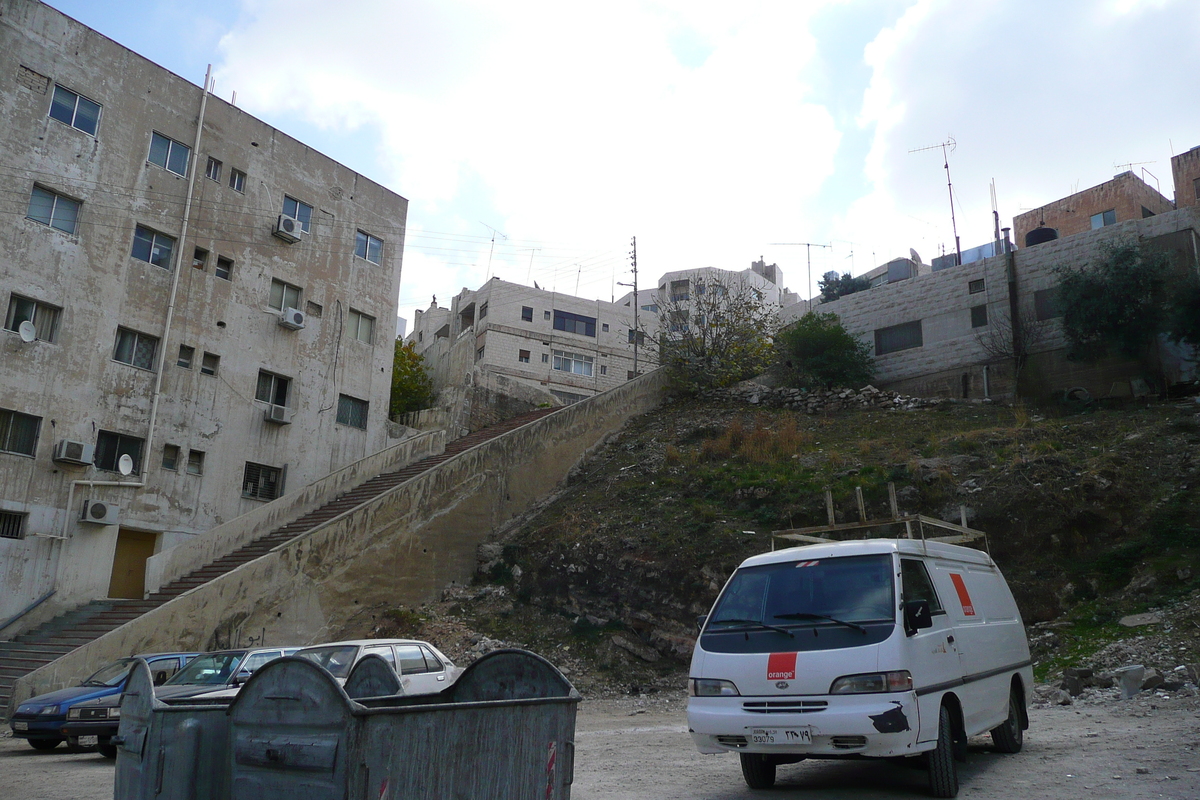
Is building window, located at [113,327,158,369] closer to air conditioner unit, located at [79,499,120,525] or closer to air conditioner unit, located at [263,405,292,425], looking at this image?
air conditioner unit, located at [263,405,292,425]

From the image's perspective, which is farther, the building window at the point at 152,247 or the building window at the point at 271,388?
the building window at the point at 271,388

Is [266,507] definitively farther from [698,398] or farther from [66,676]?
[698,398]

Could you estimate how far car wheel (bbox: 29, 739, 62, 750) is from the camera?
1124 cm

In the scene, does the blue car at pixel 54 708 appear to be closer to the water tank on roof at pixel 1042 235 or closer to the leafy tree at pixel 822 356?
the leafy tree at pixel 822 356

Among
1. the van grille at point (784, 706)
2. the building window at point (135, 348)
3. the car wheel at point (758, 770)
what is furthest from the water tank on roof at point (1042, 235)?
the van grille at point (784, 706)

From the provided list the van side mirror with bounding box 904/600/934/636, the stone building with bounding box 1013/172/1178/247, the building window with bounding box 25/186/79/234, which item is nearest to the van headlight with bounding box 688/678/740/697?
the van side mirror with bounding box 904/600/934/636

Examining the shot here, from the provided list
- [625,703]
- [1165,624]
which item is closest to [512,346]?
[625,703]

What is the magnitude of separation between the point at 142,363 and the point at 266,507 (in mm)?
4858

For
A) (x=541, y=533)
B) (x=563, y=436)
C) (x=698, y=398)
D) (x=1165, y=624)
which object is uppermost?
(x=698, y=398)

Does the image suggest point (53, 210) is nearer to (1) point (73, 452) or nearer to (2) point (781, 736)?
(1) point (73, 452)

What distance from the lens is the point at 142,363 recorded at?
2062 centimetres

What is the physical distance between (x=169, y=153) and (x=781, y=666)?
866 inches

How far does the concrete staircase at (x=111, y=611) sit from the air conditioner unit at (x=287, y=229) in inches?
304

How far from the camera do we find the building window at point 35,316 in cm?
1842
